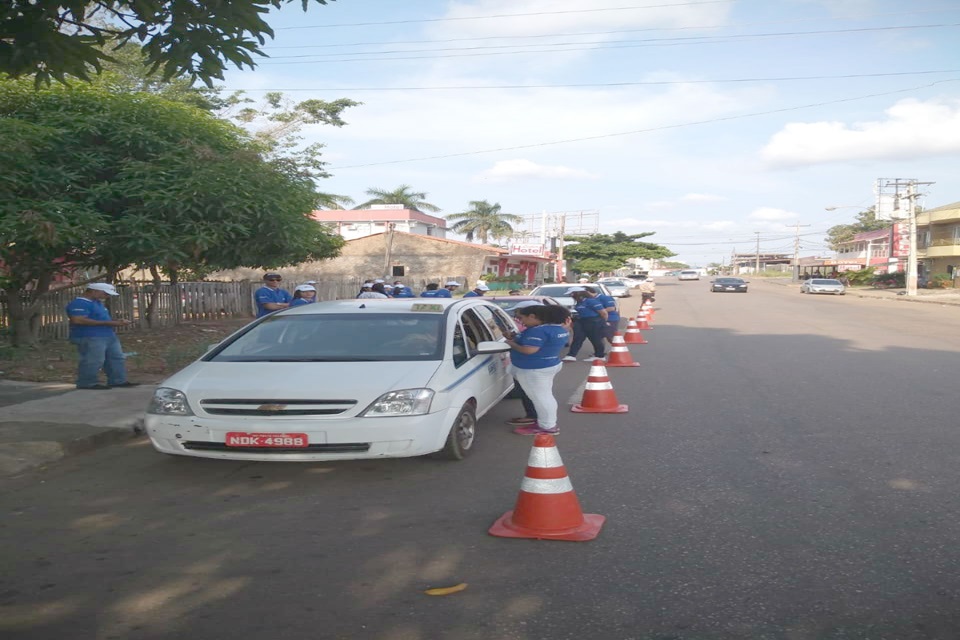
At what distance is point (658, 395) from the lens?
9.66m

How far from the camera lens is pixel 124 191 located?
39.4 ft

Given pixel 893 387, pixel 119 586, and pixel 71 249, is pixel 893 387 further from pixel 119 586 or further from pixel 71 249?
pixel 71 249

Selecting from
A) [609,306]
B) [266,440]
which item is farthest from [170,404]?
[609,306]

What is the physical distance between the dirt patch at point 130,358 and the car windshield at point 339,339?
4662 mm

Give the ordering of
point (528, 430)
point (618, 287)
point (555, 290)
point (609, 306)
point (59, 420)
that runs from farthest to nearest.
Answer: point (618, 287) → point (555, 290) → point (609, 306) → point (59, 420) → point (528, 430)

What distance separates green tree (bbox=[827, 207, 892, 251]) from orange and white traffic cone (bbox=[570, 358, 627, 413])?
106 metres

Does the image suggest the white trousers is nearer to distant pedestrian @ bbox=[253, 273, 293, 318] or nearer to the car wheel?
the car wheel

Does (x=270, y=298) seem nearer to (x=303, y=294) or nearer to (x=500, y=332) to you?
(x=303, y=294)

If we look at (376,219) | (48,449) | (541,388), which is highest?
(376,219)

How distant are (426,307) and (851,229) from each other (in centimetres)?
12764

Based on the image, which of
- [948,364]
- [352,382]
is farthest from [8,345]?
[948,364]

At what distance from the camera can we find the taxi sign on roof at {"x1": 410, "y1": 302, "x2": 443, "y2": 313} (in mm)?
7066

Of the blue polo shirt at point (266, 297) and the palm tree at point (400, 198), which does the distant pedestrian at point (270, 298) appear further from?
the palm tree at point (400, 198)

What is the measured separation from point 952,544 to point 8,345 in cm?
1431
